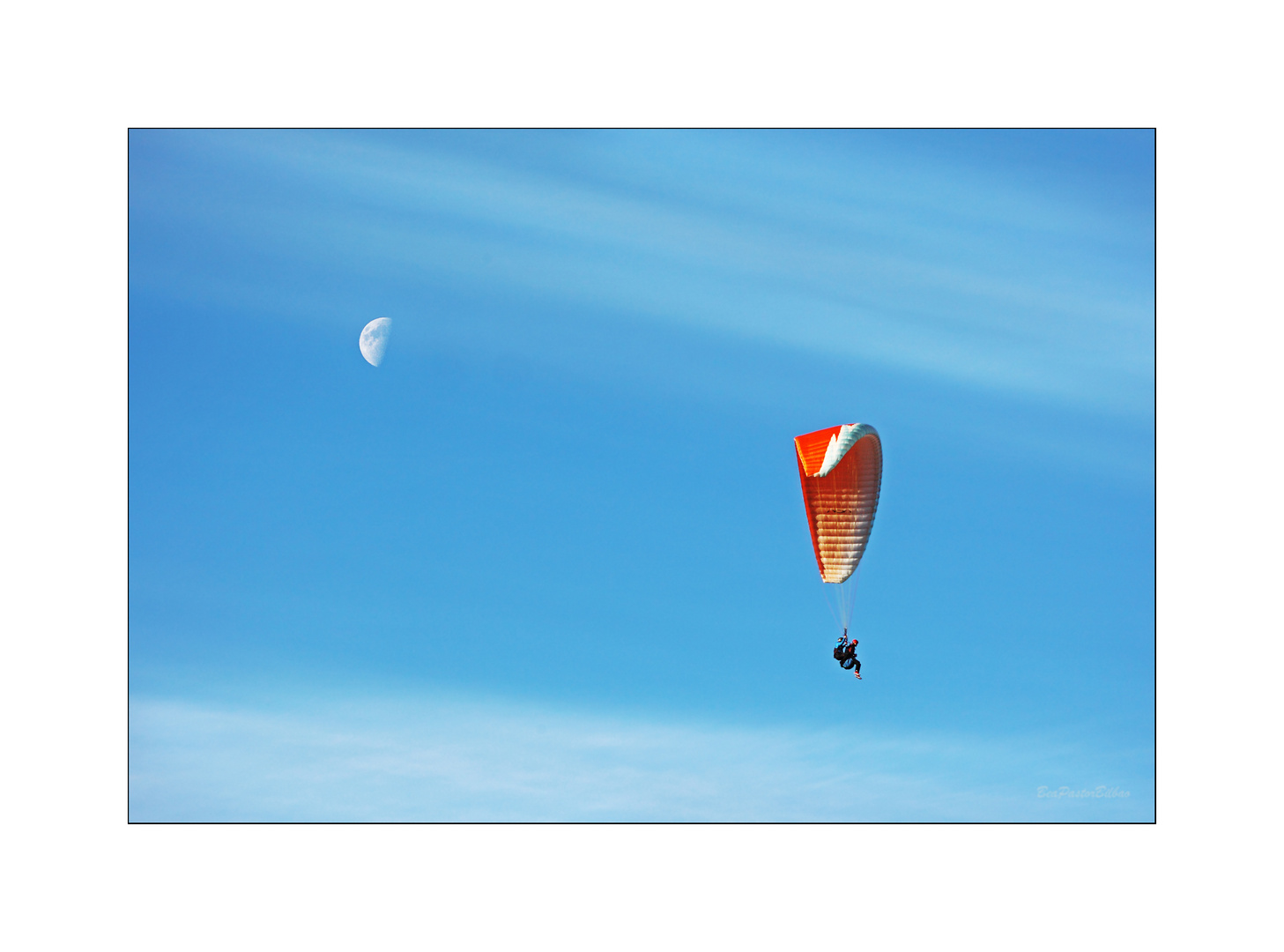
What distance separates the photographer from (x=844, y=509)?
48.8m

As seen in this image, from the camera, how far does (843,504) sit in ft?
160

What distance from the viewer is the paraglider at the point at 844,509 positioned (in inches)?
1880

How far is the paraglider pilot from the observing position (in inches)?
1873

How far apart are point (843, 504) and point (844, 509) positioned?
148mm

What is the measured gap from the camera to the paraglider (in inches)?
1880

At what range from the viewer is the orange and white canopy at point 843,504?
157 feet

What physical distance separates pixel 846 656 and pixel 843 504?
15.8ft
